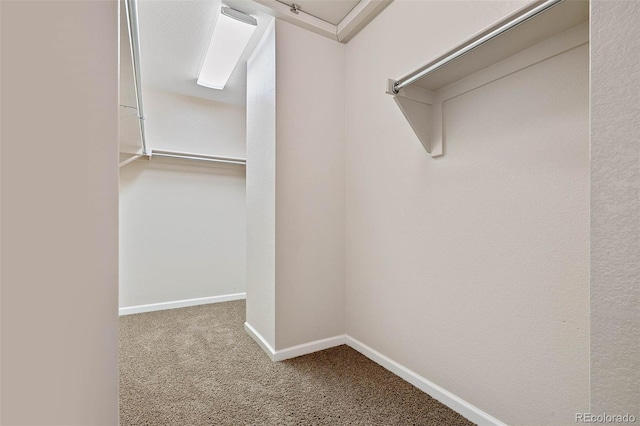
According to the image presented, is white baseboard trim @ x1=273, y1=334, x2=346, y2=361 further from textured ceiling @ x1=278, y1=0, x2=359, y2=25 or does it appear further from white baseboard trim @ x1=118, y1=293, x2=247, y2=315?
textured ceiling @ x1=278, y1=0, x2=359, y2=25

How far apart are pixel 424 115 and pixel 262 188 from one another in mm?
1195

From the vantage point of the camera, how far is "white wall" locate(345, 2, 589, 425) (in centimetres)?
100

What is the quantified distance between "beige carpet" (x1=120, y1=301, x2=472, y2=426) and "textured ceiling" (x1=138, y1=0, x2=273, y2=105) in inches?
89.9

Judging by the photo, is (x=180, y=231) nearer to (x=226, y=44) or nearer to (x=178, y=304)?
(x=178, y=304)

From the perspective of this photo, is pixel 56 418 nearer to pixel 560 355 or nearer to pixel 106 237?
pixel 106 237

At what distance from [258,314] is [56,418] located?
192 cm

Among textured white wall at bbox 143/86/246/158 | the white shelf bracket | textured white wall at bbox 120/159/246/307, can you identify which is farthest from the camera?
textured white wall at bbox 143/86/246/158

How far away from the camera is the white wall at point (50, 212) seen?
0.20 metres

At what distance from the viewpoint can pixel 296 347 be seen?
190cm

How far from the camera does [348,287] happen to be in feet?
6.84

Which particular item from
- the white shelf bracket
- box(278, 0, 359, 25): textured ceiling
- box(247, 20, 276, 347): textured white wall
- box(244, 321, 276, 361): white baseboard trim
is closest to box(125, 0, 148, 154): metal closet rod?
box(247, 20, 276, 347): textured white wall

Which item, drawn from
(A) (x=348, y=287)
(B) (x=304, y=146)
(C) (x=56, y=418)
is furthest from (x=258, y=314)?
(C) (x=56, y=418)

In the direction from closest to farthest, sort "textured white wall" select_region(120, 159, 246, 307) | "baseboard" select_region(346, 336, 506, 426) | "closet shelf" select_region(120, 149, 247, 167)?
"baseboard" select_region(346, 336, 506, 426) < "closet shelf" select_region(120, 149, 247, 167) < "textured white wall" select_region(120, 159, 246, 307)

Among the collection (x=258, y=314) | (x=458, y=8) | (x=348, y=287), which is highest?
(x=458, y=8)
